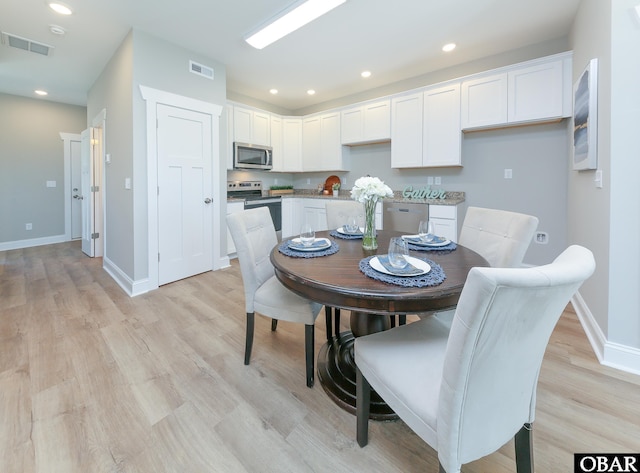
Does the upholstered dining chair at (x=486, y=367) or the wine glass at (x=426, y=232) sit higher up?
the wine glass at (x=426, y=232)

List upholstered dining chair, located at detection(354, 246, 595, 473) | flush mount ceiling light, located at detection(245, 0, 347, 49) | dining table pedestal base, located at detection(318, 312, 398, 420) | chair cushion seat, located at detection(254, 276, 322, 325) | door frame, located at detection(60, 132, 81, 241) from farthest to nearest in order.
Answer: door frame, located at detection(60, 132, 81, 241)
flush mount ceiling light, located at detection(245, 0, 347, 49)
chair cushion seat, located at detection(254, 276, 322, 325)
dining table pedestal base, located at detection(318, 312, 398, 420)
upholstered dining chair, located at detection(354, 246, 595, 473)

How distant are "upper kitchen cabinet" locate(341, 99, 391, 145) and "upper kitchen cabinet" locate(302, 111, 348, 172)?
18 cm

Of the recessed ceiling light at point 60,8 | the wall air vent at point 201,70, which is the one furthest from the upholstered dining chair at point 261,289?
the recessed ceiling light at point 60,8

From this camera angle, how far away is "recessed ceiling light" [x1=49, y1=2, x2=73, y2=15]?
98.7 inches

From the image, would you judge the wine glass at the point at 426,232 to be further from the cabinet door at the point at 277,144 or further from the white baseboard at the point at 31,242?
the white baseboard at the point at 31,242

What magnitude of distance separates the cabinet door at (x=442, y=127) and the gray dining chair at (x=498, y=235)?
199 centimetres

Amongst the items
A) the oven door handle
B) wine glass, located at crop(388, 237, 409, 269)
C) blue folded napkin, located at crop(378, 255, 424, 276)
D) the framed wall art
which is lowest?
blue folded napkin, located at crop(378, 255, 424, 276)

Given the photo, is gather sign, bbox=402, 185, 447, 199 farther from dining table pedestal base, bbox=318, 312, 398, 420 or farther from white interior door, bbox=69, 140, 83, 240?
white interior door, bbox=69, 140, 83, 240

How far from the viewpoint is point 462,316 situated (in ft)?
2.27

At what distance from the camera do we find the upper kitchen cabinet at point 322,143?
4867mm

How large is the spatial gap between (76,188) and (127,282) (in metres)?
3.86

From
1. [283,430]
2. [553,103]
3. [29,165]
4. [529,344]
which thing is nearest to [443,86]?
[553,103]

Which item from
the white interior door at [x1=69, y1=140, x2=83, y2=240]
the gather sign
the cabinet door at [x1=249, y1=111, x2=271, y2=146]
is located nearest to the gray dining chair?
the gather sign

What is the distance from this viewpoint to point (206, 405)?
4.94ft
